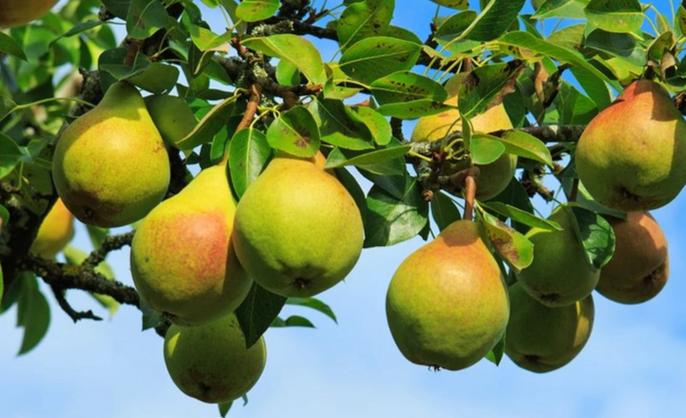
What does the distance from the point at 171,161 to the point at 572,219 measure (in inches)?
31.7

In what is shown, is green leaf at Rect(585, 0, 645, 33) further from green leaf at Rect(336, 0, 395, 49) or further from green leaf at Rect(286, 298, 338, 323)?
green leaf at Rect(286, 298, 338, 323)

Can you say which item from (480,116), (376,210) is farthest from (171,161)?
(480,116)

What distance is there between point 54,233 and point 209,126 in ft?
6.34

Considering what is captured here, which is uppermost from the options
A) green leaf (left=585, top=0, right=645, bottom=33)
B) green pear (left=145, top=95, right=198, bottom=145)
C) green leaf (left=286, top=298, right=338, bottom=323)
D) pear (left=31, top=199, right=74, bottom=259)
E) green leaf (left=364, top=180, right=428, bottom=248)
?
green leaf (left=585, top=0, right=645, bottom=33)

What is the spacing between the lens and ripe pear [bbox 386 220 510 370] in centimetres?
187

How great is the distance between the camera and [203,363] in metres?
2.50

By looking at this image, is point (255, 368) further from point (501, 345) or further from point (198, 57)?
point (198, 57)

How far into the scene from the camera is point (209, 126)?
2.13 m

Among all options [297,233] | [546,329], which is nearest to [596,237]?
[546,329]

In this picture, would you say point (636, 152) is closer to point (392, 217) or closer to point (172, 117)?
point (392, 217)

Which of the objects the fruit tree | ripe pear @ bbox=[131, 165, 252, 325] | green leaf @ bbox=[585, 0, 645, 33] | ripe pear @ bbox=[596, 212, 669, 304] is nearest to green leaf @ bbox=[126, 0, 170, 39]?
the fruit tree

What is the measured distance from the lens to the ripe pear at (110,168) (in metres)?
2.00

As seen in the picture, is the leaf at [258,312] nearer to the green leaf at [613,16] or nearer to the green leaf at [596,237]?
the green leaf at [596,237]

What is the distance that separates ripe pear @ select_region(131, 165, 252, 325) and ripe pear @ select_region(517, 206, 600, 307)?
2.25 feet
